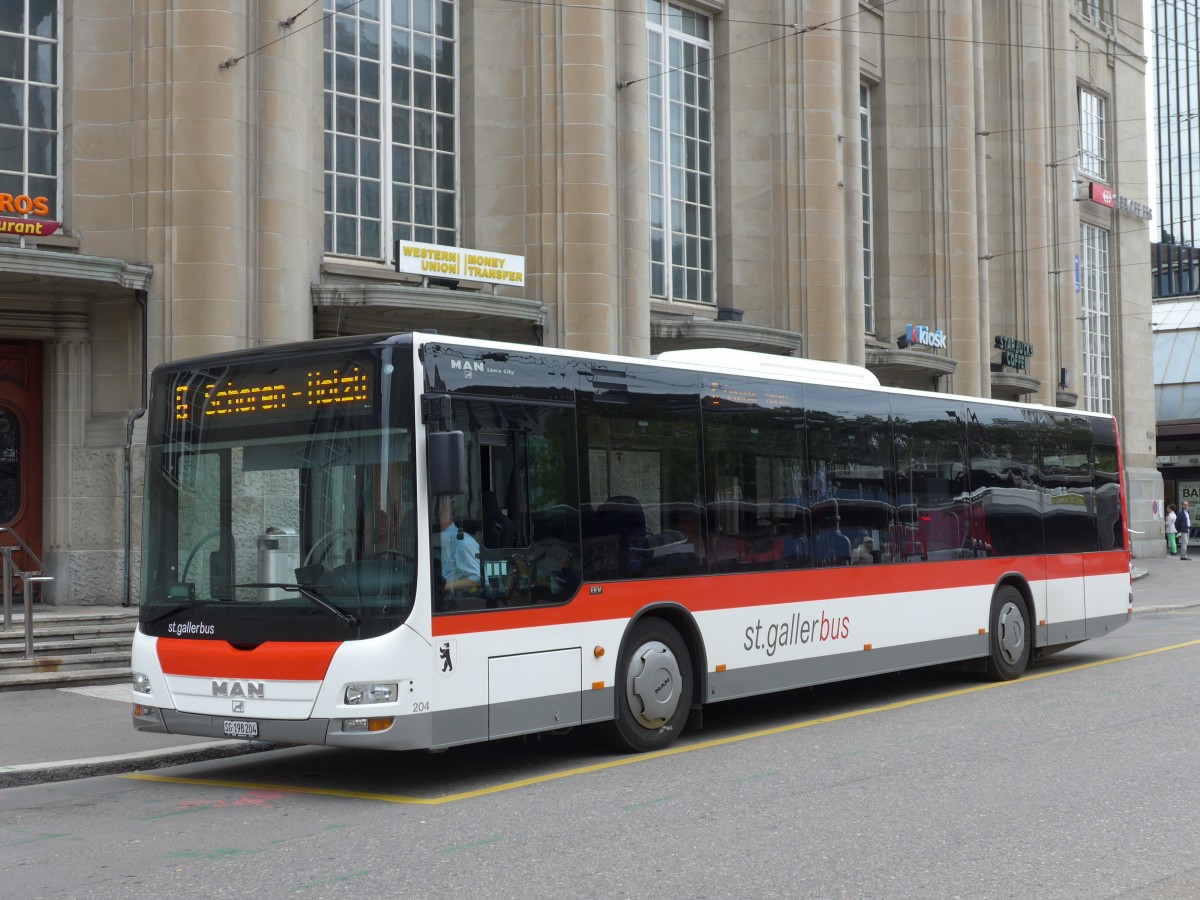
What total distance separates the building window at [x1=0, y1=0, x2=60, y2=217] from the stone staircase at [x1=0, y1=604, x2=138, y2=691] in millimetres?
5499

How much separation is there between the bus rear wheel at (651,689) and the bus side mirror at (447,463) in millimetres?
2353

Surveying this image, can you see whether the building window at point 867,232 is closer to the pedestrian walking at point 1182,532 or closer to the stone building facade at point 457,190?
the stone building facade at point 457,190

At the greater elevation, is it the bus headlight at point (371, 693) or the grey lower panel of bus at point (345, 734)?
the bus headlight at point (371, 693)

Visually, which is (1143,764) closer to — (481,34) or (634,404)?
(634,404)

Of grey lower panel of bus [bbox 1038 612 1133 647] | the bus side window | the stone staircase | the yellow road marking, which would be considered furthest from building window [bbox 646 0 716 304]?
the bus side window

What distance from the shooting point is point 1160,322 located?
58594 mm

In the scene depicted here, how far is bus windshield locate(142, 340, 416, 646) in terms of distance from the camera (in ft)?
28.1

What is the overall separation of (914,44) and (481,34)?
15.2 meters

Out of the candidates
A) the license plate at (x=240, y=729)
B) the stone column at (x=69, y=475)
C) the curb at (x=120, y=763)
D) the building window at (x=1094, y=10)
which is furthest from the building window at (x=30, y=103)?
the building window at (x=1094, y=10)

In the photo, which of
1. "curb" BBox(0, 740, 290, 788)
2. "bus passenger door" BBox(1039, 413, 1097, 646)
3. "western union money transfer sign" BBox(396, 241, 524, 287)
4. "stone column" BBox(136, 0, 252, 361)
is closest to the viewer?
"curb" BBox(0, 740, 290, 788)

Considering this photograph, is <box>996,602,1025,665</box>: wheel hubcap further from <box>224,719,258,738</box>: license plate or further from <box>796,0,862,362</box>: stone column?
<box>796,0,862,362</box>: stone column

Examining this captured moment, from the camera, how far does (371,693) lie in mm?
8461

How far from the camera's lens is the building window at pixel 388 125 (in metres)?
21.0

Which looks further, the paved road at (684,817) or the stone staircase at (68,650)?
the stone staircase at (68,650)
